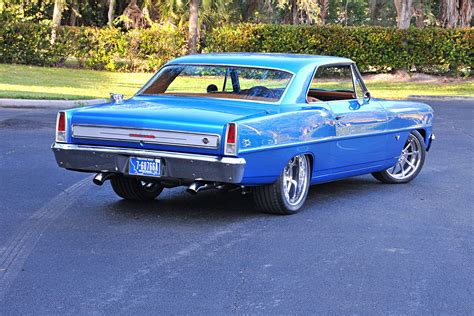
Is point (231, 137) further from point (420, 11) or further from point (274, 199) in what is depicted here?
point (420, 11)

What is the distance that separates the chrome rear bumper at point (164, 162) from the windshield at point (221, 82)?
1.25 m

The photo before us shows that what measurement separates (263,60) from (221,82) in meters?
0.47

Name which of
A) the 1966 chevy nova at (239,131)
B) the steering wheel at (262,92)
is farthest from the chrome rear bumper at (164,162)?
the steering wheel at (262,92)

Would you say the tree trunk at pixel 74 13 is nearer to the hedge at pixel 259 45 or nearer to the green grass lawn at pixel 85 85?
the hedge at pixel 259 45

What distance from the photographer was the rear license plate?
7.89 metres

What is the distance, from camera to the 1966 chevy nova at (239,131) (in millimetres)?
7785

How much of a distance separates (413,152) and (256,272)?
16.3ft

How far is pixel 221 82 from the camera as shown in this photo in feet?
30.5

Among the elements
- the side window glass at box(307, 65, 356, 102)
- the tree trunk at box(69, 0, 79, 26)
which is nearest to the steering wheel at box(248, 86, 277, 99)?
the side window glass at box(307, 65, 356, 102)

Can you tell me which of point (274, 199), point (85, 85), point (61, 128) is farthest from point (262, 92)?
point (85, 85)

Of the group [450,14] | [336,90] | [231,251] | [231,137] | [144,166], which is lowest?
[231,251]

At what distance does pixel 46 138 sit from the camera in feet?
45.8

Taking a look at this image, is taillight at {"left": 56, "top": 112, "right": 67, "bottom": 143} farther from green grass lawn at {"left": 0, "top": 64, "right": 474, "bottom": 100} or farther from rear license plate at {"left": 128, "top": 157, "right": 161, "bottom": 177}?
green grass lawn at {"left": 0, "top": 64, "right": 474, "bottom": 100}

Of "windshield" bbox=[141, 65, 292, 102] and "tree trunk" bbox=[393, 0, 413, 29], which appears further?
"tree trunk" bbox=[393, 0, 413, 29]
